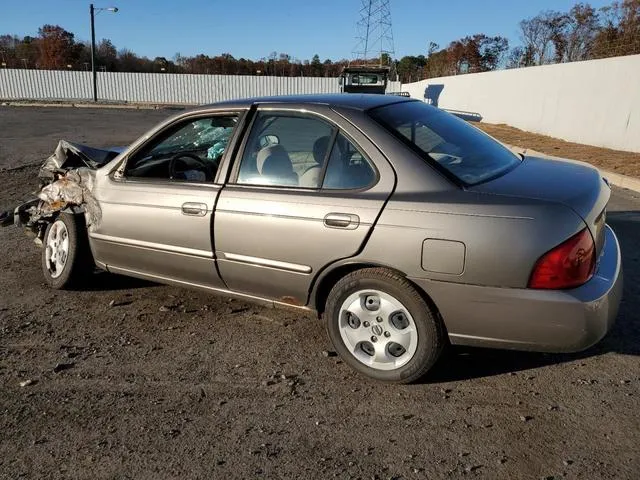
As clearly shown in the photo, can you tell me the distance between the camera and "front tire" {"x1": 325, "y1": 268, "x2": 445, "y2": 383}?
2977mm

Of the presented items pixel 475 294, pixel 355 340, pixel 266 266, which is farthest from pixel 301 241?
pixel 475 294

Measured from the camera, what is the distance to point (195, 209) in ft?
12.1

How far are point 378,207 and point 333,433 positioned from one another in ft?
4.02

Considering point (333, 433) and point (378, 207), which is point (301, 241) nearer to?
point (378, 207)

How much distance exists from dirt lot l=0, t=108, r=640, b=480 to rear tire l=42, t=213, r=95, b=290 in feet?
1.22

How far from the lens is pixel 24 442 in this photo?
8.93 feet

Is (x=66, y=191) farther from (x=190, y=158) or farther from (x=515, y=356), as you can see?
(x=515, y=356)

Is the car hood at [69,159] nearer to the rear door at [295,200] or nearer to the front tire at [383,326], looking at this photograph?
the rear door at [295,200]

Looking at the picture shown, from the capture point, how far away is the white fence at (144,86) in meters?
44.8

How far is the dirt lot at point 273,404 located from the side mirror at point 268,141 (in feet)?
4.42

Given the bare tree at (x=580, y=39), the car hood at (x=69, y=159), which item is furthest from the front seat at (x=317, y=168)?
the bare tree at (x=580, y=39)

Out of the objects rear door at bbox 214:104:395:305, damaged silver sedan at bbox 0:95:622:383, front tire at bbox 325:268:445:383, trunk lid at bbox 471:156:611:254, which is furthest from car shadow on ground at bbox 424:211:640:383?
rear door at bbox 214:104:395:305

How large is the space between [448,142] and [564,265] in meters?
1.19

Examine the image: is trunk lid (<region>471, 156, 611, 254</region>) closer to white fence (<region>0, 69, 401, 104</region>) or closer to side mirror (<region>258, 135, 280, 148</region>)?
side mirror (<region>258, 135, 280, 148</region>)
